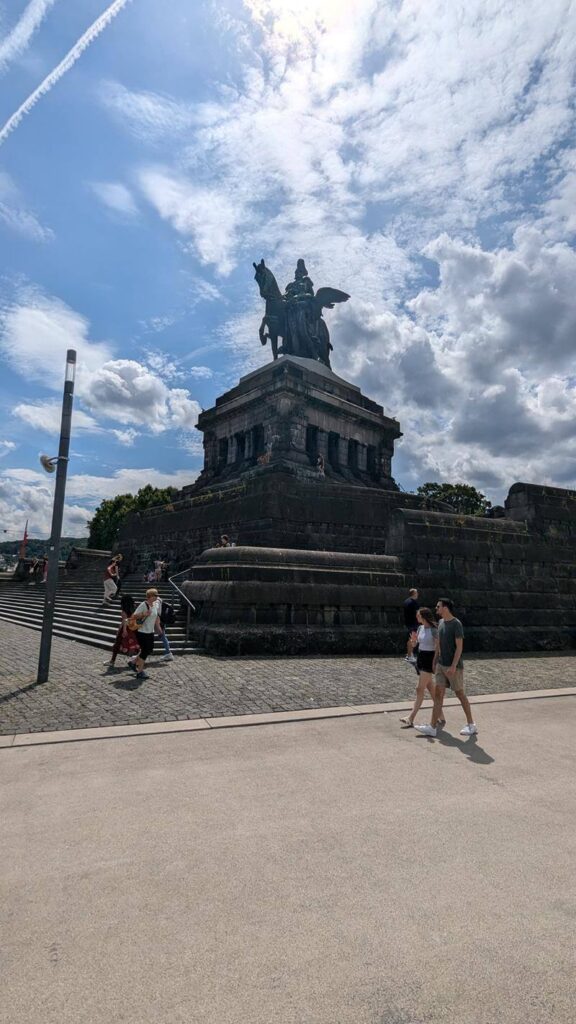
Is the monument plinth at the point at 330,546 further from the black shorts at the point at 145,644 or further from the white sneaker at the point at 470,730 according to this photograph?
the white sneaker at the point at 470,730

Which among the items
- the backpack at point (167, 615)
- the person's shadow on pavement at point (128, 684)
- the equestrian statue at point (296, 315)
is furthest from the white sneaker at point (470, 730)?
the equestrian statue at point (296, 315)

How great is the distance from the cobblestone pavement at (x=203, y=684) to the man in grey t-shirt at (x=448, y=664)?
139 cm

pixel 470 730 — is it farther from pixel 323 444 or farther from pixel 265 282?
pixel 265 282

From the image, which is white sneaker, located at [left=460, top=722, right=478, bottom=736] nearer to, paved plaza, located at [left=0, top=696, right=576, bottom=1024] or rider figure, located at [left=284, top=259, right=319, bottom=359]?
paved plaza, located at [left=0, top=696, right=576, bottom=1024]

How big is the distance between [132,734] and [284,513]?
1237 centimetres

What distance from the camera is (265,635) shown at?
10.5 metres

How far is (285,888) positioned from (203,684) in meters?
5.17

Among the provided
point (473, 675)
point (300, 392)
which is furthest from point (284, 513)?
point (300, 392)

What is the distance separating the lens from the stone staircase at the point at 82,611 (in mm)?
11602

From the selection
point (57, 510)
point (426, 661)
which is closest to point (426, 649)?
point (426, 661)

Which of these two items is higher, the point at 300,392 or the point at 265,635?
the point at 300,392

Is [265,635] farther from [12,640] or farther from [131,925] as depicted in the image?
[131,925]

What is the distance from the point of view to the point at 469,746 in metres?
5.48

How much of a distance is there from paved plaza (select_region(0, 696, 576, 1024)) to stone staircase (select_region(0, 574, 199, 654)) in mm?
6404
